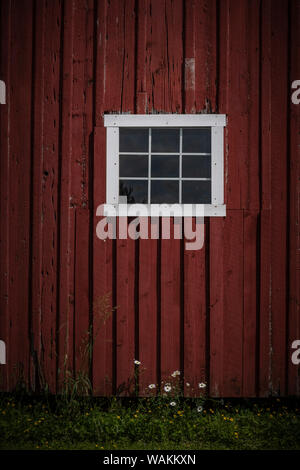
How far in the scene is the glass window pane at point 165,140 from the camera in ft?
13.4

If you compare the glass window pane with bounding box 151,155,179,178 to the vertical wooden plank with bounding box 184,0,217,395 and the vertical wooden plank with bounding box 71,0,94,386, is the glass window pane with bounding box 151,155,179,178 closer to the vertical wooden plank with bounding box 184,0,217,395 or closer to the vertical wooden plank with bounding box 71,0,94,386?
the vertical wooden plank with bounding box 184,0,217,395

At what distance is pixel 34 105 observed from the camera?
4.09 meters

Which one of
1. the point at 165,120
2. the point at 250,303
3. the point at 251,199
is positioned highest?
the point at 165,120

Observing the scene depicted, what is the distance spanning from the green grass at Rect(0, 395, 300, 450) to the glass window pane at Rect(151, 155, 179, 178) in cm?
224

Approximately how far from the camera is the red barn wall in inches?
156

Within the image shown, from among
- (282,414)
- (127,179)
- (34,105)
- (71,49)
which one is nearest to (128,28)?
(71,49)

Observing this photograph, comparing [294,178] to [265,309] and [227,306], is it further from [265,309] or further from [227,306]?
[227,306]

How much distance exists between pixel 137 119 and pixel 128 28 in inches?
37.0

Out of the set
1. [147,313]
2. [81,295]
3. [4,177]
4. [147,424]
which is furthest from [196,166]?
[147,424]

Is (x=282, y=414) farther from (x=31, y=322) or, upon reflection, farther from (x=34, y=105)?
(x=34, y=105)

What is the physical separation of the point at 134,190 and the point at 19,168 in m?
1.21

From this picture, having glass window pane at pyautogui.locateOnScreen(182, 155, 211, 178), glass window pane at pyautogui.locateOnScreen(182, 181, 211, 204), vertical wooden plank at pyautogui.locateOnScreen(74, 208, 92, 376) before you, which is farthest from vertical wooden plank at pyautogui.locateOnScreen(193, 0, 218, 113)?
vertical wooden plank at pyautogui.locateOnScreen(74, 208, 92, 376)

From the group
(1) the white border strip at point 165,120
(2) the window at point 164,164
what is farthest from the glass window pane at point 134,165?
(1) the white border strip at point 165,120

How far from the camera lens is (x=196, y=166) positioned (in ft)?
13.5
